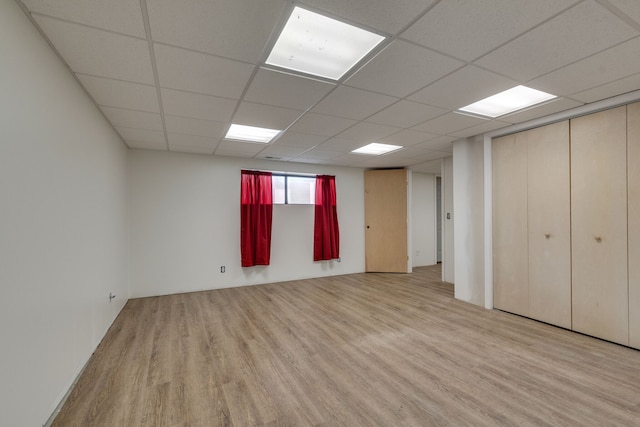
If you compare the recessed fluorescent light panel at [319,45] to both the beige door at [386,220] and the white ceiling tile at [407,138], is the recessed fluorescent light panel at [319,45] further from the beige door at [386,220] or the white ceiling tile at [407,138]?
the beige door at [386,220]

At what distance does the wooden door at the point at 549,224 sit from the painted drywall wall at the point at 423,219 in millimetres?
3521

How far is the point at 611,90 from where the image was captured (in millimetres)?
2398

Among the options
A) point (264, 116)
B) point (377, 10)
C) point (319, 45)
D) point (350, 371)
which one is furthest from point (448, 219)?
point (377, 10)

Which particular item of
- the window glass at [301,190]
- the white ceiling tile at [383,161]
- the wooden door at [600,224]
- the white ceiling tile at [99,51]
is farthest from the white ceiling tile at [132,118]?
the wooden door at [600,224]

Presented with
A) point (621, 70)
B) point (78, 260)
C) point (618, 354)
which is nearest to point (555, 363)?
point (618, 354)

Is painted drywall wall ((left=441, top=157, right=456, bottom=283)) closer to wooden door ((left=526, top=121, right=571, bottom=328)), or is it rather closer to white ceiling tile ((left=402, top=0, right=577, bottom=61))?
wooden door ((left=526, top=121, right=571, bottom=328))

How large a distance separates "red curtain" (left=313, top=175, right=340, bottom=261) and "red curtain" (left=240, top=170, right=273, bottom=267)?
1.05 meters

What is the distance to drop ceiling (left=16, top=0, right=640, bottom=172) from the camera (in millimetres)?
1445

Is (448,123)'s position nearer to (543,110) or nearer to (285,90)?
(543,110)

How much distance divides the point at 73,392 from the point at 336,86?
3149mm

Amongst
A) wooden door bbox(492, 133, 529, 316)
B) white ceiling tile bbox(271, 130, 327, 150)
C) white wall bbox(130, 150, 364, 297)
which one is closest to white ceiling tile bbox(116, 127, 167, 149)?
white wall bbox(130, 150, 364, 297)

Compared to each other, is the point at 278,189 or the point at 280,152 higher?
the point at 280,152

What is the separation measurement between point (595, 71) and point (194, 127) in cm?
392

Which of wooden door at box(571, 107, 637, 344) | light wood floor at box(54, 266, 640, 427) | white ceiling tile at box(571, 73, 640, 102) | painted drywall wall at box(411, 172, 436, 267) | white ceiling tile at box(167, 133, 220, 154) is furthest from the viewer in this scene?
painted drywall wall at box(411, 172, 436, 267)
